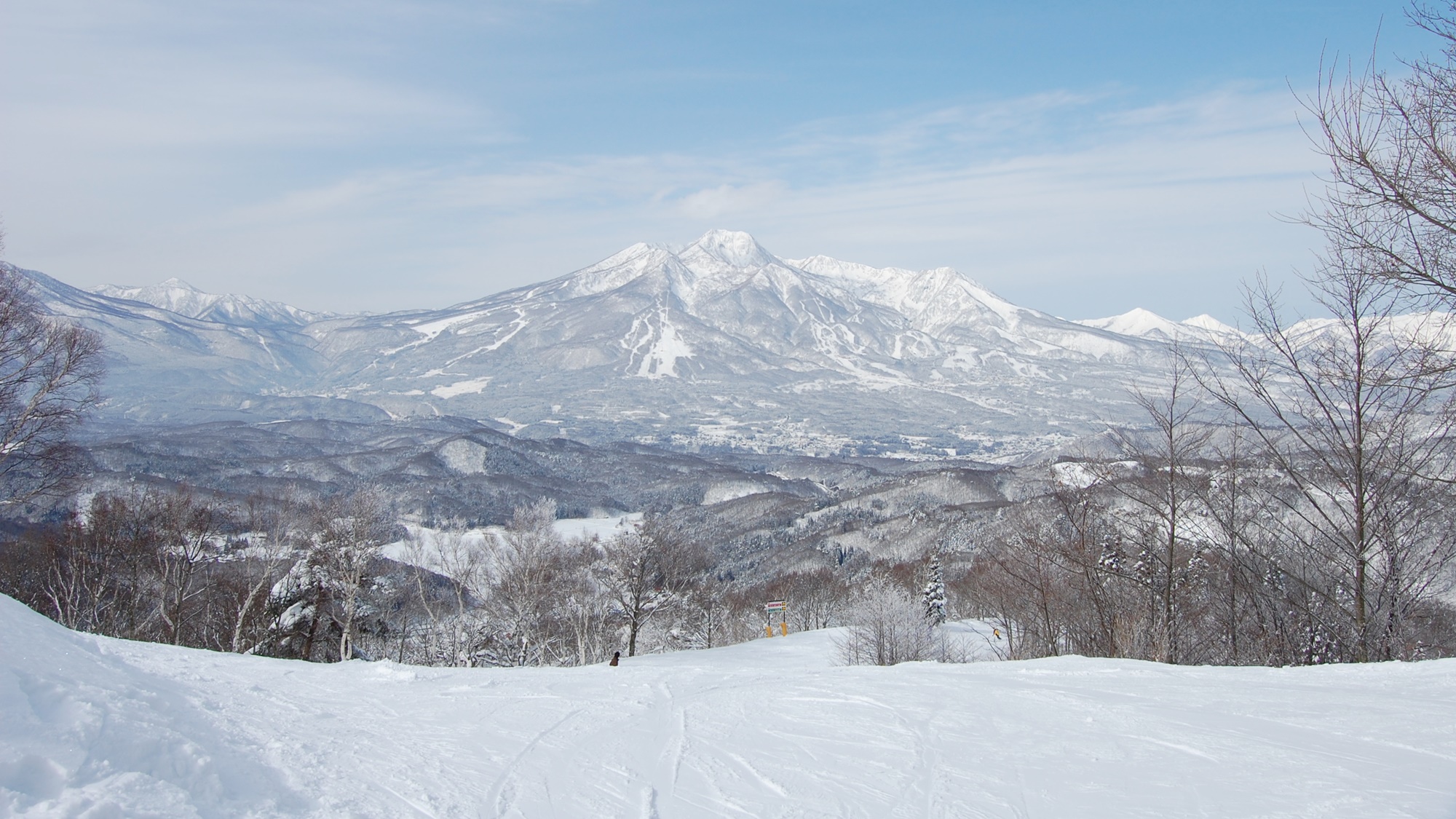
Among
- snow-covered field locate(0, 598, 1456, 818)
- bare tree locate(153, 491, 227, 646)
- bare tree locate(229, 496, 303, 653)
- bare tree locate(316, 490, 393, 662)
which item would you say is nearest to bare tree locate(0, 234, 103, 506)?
bare tree locate(229, 496, 303, 653)

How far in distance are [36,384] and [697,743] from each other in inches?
635

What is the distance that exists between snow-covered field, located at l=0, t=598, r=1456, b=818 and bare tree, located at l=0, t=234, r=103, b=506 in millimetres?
8428

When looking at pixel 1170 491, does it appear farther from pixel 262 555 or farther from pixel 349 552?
pixel 262 555

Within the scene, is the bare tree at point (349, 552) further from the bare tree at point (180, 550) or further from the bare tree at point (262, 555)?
the bare tree at point (180, 550)

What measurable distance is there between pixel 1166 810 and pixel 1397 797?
4.67 ft

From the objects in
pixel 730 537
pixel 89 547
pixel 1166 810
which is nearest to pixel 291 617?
pixel 89 547

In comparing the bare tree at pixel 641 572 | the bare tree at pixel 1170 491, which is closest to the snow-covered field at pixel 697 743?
the bare tree at pixel 1170 491

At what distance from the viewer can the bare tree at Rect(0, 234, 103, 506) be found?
557 inches

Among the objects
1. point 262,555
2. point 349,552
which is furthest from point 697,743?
point 262,555

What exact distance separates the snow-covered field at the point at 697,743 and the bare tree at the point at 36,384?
27.6 ft

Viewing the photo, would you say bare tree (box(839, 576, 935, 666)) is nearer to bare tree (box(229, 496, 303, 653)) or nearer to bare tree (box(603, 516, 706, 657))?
bare tree (box(603, 516, 706, 657))

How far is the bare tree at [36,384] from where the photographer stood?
14141mm

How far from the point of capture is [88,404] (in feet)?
52.2

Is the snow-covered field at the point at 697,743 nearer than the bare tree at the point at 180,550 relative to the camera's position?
Yes
